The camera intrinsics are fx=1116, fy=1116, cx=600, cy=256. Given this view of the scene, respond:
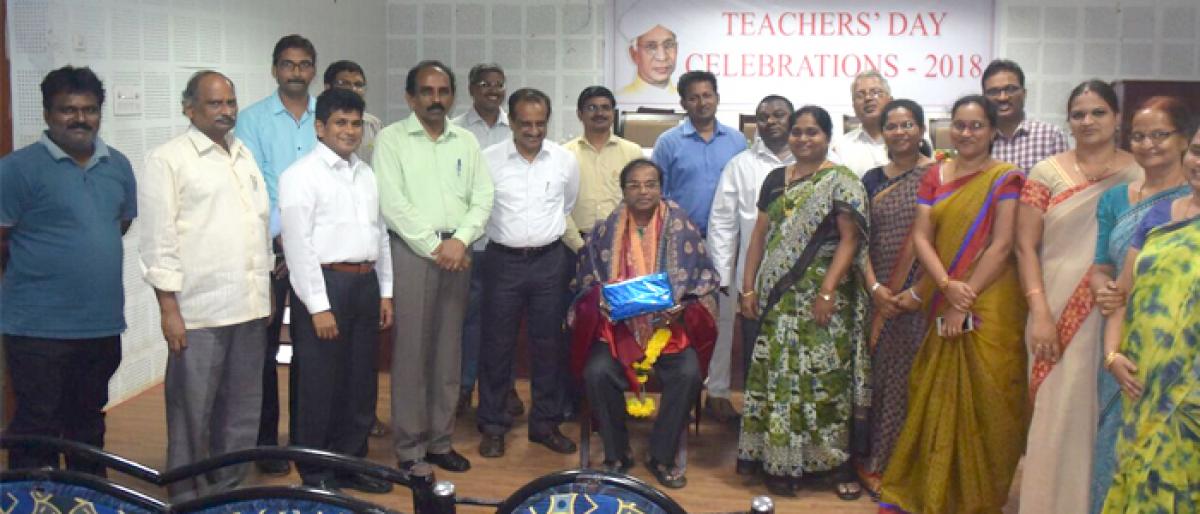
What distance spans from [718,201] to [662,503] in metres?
2.65

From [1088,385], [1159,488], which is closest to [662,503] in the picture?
[1159,488]

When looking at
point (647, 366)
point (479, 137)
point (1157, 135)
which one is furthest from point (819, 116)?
point (479, 137)

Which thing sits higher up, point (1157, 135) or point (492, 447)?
point (1157, 135)

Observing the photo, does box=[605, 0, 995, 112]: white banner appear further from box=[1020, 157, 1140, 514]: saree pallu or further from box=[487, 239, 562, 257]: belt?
box=[1020, 157, 1140, 514]: saree pallu

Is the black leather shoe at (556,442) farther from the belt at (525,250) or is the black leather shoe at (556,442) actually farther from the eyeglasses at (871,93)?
the eyeglasses at (871,93)

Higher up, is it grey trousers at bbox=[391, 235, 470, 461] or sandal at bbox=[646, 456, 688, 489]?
grey trousers at bbox=[391, 235, 470, 461]

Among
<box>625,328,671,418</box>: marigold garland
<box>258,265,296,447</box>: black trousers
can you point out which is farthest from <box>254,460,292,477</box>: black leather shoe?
<box>625,328,671,418</box>: marigold garland

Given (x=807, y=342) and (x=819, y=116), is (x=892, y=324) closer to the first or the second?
(x=807, y=342)

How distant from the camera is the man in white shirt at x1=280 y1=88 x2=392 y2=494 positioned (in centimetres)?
348

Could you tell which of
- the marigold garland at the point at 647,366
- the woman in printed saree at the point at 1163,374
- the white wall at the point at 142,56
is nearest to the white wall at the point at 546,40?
the white wall at the point at 142,56

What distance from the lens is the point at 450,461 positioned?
409 cm

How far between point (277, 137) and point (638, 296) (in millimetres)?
1431

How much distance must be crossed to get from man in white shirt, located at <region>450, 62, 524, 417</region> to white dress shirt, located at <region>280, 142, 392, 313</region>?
3.53ft

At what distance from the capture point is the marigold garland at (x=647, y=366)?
155 inches
